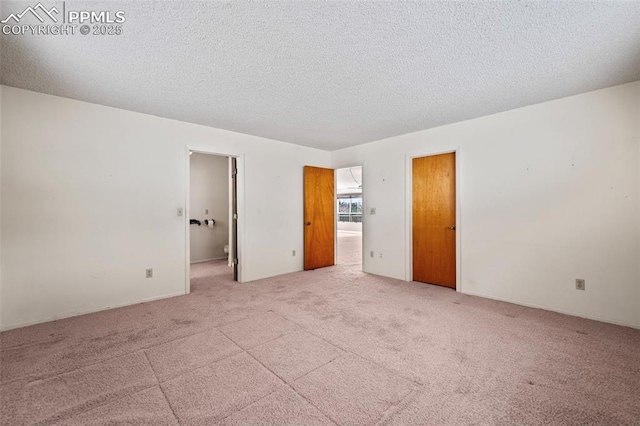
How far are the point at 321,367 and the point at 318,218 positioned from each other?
12.0 feet

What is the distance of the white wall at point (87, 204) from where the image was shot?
276cm

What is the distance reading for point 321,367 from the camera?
204 centimetres

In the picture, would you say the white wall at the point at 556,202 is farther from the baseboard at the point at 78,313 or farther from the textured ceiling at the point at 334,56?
the baseboard at the point at 78,313

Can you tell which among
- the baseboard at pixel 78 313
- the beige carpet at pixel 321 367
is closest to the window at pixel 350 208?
the beige carpet at pixel 321 367

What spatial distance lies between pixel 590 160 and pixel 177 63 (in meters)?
4.22

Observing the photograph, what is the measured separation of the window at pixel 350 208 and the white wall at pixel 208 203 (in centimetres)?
788

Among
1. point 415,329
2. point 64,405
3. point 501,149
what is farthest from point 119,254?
point 501,149

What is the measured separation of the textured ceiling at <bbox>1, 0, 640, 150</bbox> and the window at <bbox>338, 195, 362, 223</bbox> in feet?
33.2

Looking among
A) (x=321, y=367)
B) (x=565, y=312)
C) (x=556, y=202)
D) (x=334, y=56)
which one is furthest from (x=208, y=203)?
(x=565, y=312)

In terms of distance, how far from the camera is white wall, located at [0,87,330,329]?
9.06 ft

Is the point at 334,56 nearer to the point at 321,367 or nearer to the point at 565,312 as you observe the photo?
→ the point at 321,367

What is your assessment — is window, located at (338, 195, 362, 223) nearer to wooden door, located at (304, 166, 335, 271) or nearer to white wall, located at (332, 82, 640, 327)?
wooden door, located at (304, 166, 335, 271)

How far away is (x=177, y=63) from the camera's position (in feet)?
7.51

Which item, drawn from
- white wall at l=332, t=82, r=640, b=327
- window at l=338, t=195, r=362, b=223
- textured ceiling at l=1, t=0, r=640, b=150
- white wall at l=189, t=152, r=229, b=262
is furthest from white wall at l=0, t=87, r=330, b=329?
window at l=338, t=195, r=362, b=223
